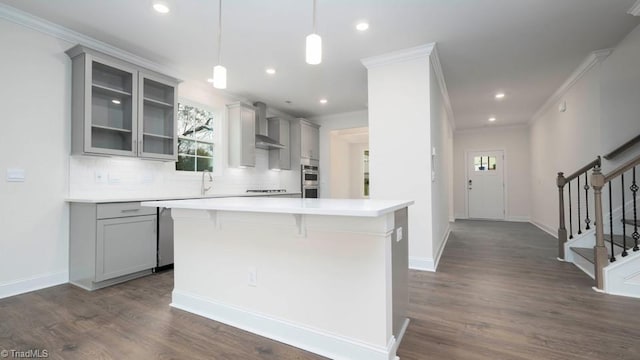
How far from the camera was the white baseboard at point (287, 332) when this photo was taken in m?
1.70

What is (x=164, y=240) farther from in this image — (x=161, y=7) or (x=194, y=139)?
(x=161, y=7)

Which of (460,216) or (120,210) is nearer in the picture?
(120,210)

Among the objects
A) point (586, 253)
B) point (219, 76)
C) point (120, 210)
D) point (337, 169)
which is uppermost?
point (219, 76)

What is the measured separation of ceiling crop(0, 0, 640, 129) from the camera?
9.02 ft

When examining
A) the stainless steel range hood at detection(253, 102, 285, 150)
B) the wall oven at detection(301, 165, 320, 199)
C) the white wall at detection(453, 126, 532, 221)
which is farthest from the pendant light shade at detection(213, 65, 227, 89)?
the white wall at detection(453, 126, 532, 221)

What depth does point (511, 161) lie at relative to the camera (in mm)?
8109

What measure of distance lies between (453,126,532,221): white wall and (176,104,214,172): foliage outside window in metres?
7.16

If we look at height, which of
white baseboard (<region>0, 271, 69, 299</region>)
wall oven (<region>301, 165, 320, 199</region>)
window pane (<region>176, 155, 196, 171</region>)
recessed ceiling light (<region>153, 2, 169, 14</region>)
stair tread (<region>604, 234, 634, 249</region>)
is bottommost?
white baseboard (<region>0, 271, 69, 299</region>)

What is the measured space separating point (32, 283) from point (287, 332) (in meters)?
2.83

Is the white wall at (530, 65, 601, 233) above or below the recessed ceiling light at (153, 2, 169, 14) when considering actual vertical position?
below

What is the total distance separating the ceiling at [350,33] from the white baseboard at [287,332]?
2.66m

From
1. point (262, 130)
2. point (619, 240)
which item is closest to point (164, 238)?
point (262, 130)

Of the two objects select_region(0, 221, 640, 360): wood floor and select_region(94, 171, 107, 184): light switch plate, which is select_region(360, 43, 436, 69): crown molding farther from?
select_region(94, 171, 107, 184): light switch plate

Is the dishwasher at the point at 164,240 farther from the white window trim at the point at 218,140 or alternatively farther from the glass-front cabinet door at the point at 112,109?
the white window trim at the point at 218,140
